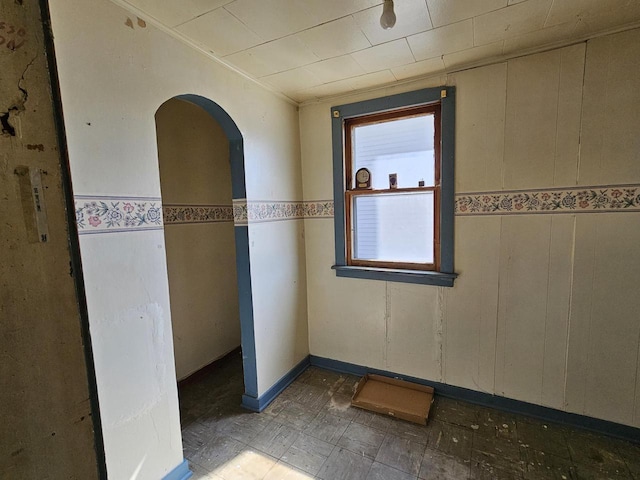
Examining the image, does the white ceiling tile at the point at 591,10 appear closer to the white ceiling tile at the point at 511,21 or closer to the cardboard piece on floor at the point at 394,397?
the white ceiling tile at the point at 511,21

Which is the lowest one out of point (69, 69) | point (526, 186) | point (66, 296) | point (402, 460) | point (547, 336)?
point (402, 460)

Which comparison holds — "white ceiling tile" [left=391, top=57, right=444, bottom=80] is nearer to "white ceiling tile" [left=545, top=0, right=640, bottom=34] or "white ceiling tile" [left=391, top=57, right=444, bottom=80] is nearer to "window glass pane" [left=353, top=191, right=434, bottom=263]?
"white ceiling tile" [left=545, top=0, right=640, bottom=34]

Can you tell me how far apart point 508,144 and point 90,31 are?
210cm

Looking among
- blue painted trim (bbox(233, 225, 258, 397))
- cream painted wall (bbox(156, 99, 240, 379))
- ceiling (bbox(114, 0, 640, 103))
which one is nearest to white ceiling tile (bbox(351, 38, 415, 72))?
ceiling (bbox(114, 0, 640, 103))

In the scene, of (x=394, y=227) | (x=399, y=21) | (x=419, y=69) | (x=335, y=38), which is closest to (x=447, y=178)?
(x=394, y=227)

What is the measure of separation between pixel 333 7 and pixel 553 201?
5.06 feet

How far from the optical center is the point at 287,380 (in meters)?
2.31

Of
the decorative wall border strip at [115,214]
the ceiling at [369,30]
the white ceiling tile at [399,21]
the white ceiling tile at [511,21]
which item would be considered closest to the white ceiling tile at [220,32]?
the ceiling at [369,30]

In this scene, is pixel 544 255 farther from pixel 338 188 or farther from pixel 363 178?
pixel 338 188

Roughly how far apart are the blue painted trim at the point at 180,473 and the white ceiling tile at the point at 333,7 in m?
2.24

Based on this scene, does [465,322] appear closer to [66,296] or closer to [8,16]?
[66,296]

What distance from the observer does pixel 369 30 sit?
4.73 feet

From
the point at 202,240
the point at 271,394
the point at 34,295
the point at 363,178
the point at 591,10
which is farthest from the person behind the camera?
the point at 202,240

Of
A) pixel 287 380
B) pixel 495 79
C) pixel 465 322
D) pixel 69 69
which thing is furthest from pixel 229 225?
pixel 495 79
